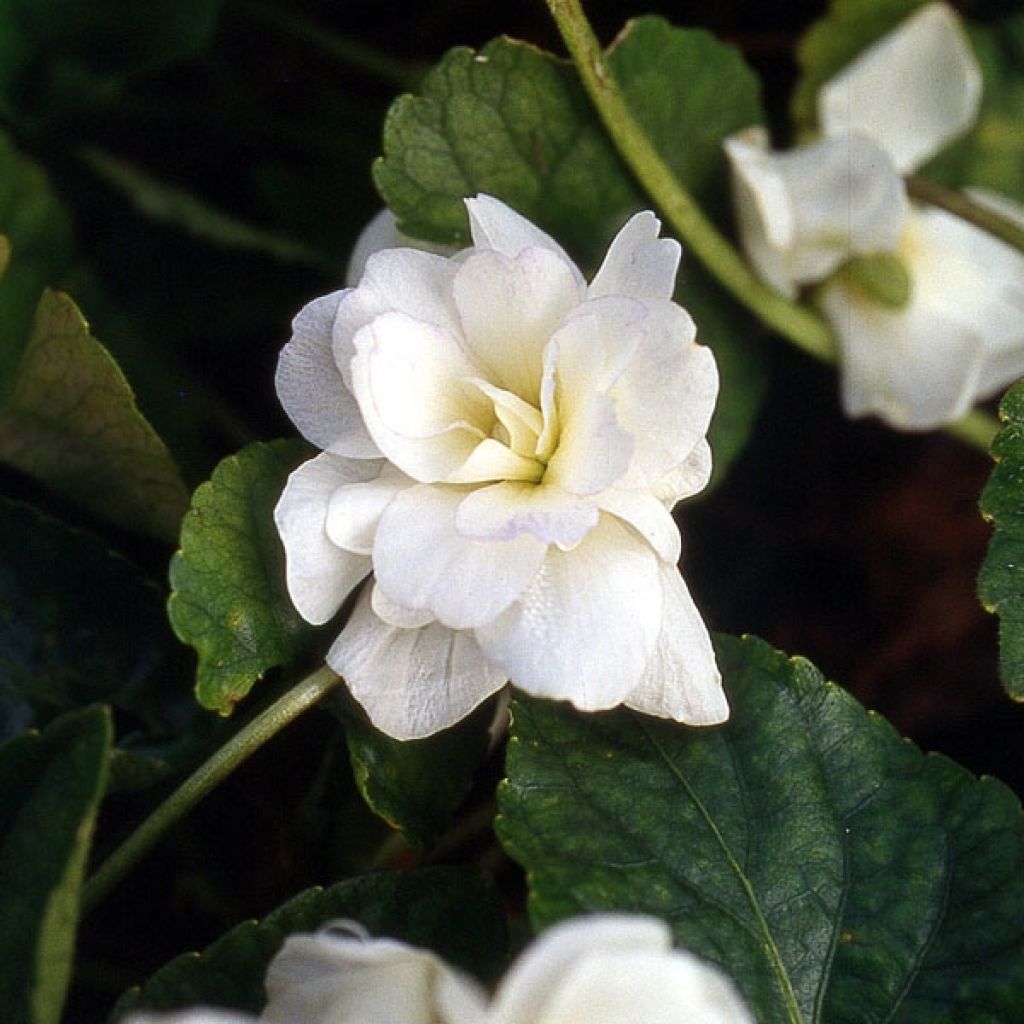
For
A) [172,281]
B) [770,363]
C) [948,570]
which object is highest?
[172,281]

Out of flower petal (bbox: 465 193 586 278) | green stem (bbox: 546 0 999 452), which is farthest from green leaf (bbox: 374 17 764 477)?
flower petal (bbox: 465 193 586 278)

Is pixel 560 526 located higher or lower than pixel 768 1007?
higher

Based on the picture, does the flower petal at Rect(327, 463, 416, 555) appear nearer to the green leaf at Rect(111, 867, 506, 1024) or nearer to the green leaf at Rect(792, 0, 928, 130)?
the green leaf at Rect(111, 867, 506, 1024)

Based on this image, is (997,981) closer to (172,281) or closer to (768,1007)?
(768,1007)

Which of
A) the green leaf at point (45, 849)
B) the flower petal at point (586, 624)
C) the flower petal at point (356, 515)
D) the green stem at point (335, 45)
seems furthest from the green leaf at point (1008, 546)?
the green stem at point (335, 45)

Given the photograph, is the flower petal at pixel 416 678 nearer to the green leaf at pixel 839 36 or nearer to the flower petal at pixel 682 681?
the flower petal at pixel 682 681

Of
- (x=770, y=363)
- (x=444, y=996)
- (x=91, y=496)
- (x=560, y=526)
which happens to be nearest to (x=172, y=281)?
(x=91, y=496)

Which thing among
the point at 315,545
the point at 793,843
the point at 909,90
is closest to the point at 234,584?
the point at 315,545
